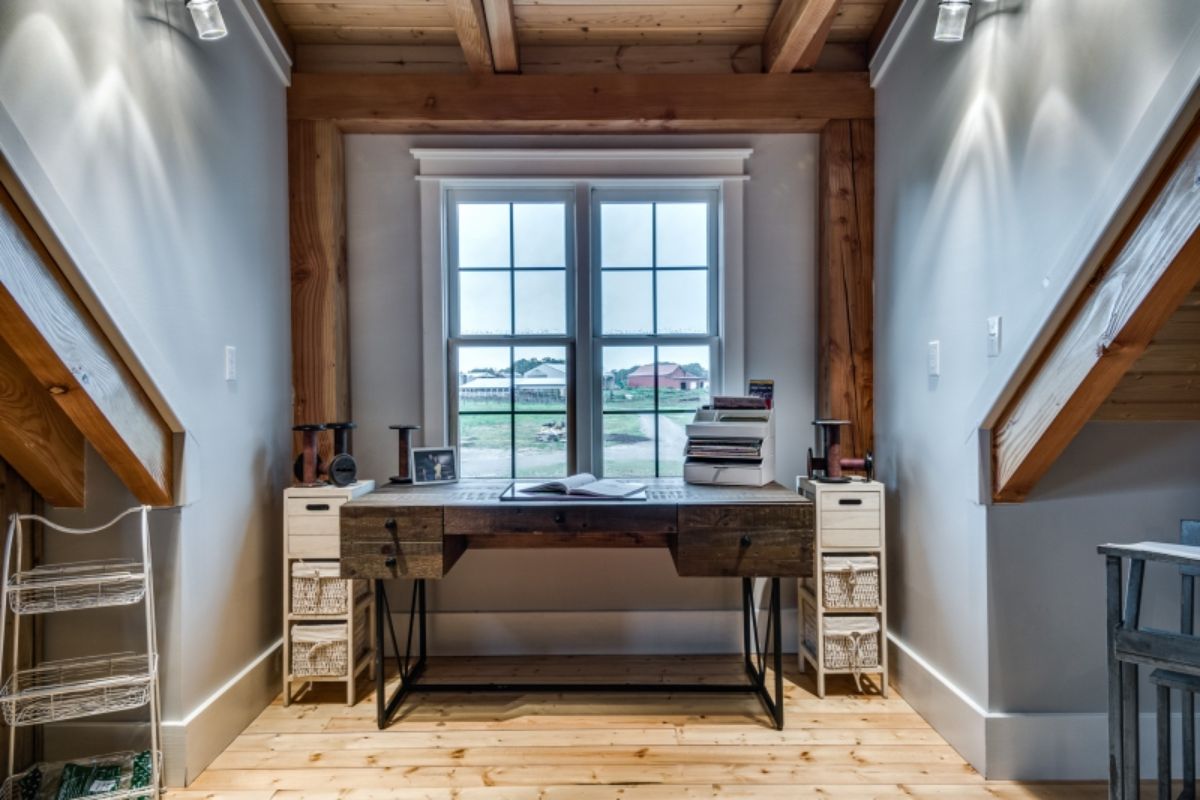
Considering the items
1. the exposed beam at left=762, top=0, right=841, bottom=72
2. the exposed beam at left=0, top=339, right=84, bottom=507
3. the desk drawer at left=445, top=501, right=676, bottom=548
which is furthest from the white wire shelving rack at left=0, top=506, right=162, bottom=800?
the exposed beam at left=762, top=0, right=841, bottom=72

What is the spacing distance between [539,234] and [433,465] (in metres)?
1.15

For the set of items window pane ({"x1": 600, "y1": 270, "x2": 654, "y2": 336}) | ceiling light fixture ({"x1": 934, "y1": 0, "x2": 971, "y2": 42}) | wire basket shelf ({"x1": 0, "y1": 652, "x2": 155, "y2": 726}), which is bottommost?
wire basket shelf ({"x1": 0, "y1": 652, "x2": 155, "y2": 726})

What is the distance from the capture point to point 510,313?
115 inches

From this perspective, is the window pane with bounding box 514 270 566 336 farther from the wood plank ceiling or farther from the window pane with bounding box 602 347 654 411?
the wood plank ceiling

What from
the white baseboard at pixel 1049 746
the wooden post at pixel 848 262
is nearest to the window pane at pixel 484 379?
the wooden post at pixel 848 262

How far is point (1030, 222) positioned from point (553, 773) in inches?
84.0

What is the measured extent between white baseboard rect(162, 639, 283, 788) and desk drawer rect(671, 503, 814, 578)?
5.21ft

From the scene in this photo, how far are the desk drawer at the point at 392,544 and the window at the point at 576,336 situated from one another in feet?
2.63

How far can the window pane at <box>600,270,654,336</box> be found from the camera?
293 centimetres

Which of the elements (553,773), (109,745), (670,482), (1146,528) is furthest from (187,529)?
(1146,528)

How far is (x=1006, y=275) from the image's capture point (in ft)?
6.00

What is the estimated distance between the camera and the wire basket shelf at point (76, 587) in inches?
64.6

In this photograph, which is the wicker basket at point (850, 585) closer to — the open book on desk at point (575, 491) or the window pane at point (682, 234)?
the open book on desk at point (575, 491)

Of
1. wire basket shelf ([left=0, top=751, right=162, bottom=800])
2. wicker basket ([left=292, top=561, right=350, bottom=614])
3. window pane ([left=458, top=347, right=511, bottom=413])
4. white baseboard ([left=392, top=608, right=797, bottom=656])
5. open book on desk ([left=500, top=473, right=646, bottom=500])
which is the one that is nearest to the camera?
wire basket shelf ([left=0, top=751, right=162, bottom=800])
